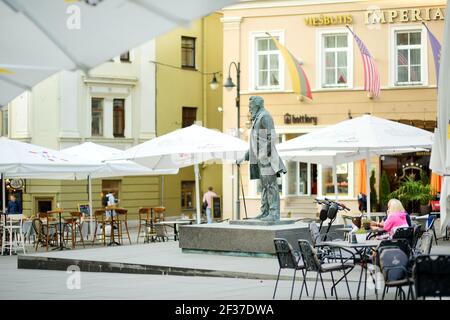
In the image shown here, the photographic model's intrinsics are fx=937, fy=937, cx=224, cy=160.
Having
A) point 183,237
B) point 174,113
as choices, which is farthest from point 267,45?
point 183,237

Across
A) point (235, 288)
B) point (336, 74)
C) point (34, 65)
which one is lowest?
point (235, 288)

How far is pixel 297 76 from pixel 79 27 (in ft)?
108

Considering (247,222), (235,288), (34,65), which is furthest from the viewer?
(247,222)

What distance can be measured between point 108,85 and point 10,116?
15.8ft

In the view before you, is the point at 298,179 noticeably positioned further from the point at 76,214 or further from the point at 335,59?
the point at 76,214

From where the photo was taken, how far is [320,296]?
12891mm

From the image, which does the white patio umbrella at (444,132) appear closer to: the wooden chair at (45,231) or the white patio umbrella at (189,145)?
the white patio umbrella at (189,145)

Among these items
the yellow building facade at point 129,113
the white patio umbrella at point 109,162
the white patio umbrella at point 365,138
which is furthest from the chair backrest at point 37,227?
the yellow building facade at point 129,113

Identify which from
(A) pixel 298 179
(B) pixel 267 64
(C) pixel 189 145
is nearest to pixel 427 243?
(C) pixel 189 145

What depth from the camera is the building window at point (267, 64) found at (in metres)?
40.2

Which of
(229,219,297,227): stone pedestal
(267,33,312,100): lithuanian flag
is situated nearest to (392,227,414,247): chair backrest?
(229,219,297,227): stone pedestal

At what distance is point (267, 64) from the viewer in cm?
4034
